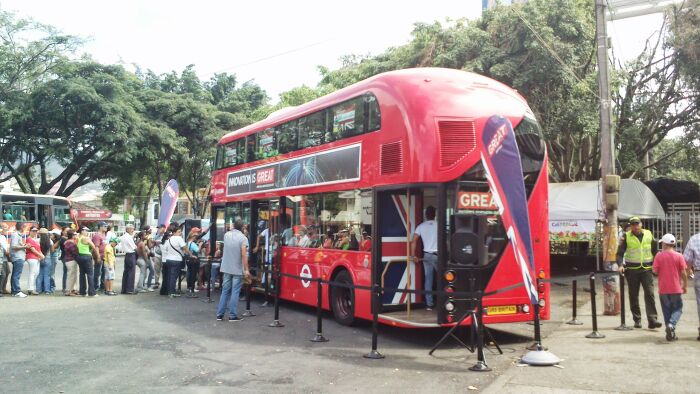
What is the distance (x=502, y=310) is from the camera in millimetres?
8438

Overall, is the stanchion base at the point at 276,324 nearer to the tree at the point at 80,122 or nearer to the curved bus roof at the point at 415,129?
the curved bus roof at the point at 415,129

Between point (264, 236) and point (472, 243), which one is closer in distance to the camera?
point (472, 243)

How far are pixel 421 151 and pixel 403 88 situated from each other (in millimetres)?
1128

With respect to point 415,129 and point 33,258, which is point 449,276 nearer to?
point 415,129

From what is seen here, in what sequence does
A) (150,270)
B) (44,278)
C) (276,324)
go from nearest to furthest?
(276,324)
(44,278)
(150,270)

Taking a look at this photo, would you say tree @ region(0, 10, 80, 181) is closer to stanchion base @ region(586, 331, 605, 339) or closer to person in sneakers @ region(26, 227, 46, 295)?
person in sneakers @ region(26, 227, 46, 295)

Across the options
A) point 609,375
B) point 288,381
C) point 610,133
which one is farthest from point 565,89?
point 288,381

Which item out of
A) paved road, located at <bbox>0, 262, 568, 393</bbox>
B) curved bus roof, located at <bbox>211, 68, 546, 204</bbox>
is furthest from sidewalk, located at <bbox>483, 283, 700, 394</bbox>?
curved bus roof, located at <bbox>211, 68, 546, 204</bbox>

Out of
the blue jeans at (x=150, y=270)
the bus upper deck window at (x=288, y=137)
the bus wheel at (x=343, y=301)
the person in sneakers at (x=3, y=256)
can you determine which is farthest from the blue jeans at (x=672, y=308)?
the person in sneakers at (x=3, y=256)

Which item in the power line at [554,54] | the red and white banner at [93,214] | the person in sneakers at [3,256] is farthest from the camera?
the red and white banner at [93,214]

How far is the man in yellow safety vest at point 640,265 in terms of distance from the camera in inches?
382

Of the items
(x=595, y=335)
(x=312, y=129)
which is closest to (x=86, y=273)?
(x=312, y=129)

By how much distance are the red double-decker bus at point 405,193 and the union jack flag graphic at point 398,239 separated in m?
0.02

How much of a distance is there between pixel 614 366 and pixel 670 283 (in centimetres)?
234
